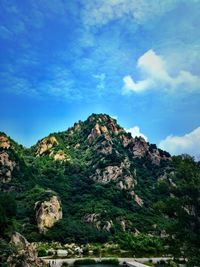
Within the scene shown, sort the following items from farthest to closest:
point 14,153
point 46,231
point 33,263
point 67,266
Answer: point 14,153 → point 46,231 → point 67,266 → point 33,263

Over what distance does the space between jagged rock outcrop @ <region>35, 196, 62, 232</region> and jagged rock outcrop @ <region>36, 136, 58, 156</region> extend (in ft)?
217

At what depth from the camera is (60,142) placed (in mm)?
172625

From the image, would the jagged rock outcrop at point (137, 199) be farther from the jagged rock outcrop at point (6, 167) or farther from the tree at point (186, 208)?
the tree at point (186, 208)

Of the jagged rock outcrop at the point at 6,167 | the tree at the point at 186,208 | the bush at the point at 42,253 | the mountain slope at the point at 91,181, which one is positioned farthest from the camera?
the jagged rock outcrop at the point at 6,167

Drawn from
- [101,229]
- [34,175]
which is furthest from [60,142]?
[101,229]

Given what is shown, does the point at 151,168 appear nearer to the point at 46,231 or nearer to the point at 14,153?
the point at 14,153

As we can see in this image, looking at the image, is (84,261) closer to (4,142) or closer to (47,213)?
(47,213)

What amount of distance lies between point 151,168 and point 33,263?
133 m

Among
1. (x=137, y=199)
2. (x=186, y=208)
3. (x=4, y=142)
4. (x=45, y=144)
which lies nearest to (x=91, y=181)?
(x=137, y=199)

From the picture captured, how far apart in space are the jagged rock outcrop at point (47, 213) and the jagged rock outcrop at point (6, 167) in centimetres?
2407

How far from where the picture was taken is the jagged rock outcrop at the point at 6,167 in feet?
384

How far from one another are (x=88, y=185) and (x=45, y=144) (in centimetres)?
4368

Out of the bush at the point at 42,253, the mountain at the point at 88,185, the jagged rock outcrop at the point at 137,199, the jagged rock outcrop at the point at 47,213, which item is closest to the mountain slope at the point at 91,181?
the mountain at the point at 88,185

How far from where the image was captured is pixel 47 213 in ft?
310
